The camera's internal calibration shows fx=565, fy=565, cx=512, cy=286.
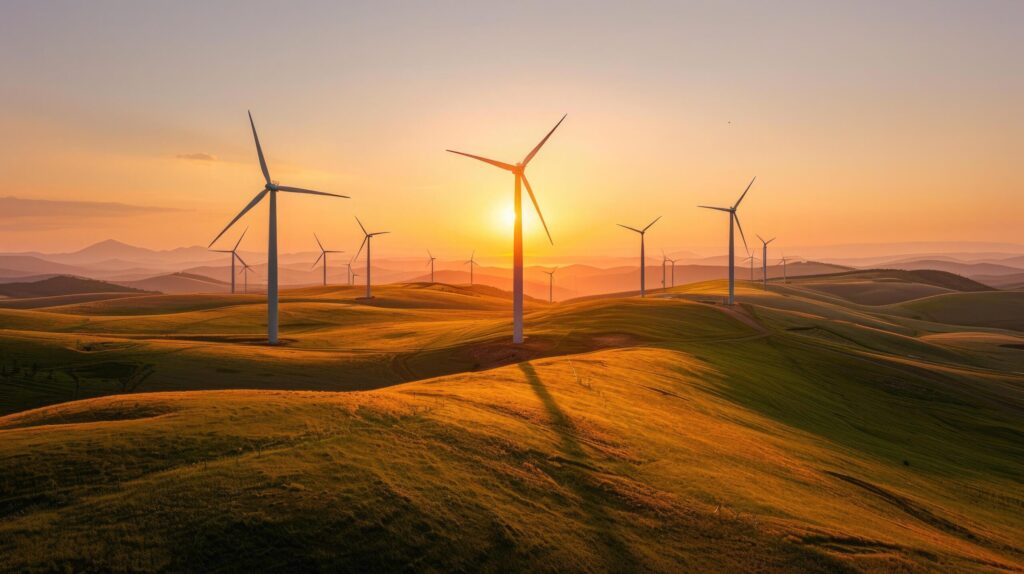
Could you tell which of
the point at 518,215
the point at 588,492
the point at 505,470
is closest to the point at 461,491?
the point at 505,470

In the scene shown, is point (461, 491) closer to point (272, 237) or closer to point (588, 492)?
point (588, 492)

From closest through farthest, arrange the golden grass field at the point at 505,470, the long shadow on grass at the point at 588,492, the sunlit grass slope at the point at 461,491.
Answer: the sunlit grass slope at the point at 461,491
the golden grass field at the point at 505,470
the long shadow on grass at the point at 588,492

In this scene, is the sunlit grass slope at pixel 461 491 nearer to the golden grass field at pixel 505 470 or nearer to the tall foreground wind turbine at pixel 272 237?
the golden grass field at pixel 505 470

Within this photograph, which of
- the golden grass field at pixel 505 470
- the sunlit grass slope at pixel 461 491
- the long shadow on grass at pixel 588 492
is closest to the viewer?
the sunlit grass slope at pixel 461 491

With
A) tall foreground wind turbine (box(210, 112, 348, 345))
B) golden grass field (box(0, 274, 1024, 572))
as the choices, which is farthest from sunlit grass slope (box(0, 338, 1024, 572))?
tall foreground wind turbine (box(210, 112, 348, 345))

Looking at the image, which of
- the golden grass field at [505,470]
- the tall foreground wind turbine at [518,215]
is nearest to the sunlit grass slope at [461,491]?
the golden grass field at [505,470]

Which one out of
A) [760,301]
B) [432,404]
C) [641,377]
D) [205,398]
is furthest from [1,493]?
[760,301]
